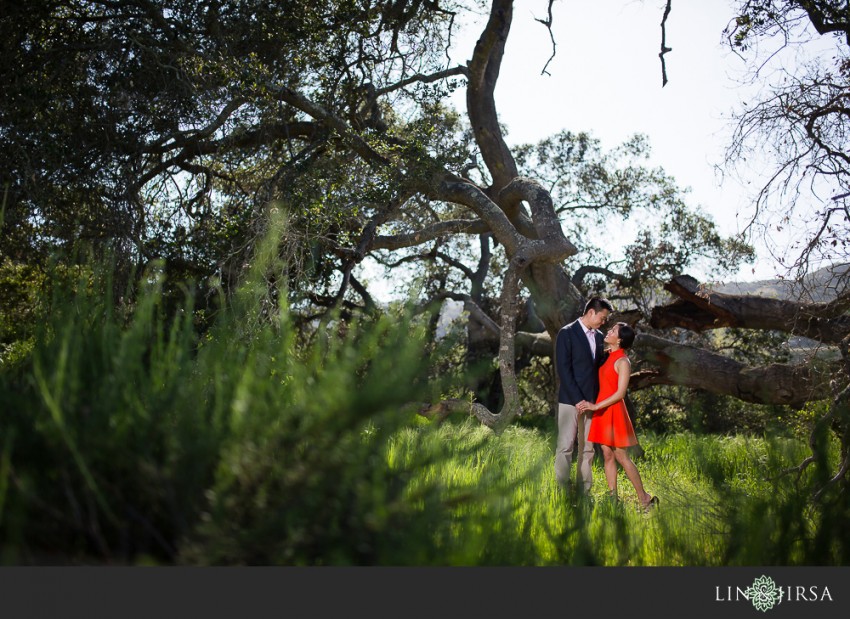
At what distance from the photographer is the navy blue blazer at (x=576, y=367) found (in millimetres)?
6797

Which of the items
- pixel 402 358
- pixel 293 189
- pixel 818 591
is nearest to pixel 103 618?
pixel 402 358

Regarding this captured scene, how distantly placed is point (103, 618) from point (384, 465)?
41.7 inches

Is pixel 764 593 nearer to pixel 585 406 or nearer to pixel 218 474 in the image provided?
pixel 218 474

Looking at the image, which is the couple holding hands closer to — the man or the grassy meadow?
the man

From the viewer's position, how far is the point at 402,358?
8.48 feet

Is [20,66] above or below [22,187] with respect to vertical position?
above

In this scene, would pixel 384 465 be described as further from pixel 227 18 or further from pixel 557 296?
pixel 557 296

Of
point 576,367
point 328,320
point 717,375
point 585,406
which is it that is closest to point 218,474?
point 328,320

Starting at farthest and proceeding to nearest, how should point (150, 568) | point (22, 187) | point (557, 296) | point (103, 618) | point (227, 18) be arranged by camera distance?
point (557, 296), point (227, 18), point (22, 187), point (103, 618), point (150, 568)

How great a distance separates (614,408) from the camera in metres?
6.81

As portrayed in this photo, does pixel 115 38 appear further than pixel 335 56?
No

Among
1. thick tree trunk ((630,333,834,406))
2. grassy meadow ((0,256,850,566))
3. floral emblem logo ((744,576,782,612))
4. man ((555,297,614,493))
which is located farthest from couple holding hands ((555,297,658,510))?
grassy meadow ((0,256,850,566))

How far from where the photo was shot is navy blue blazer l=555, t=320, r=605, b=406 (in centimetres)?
680

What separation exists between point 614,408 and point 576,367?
51 centimetres
